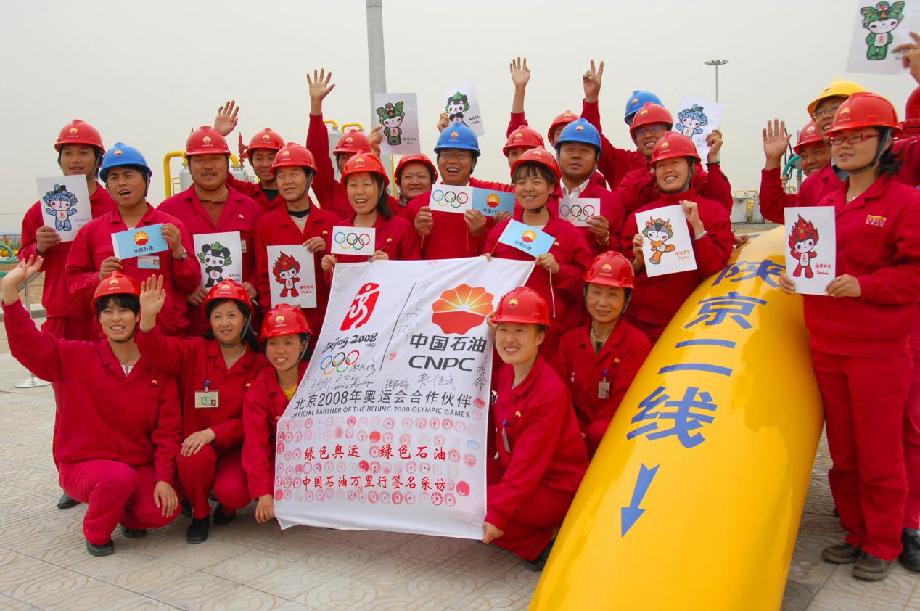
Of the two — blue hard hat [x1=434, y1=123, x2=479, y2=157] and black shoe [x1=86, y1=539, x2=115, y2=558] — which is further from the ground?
blue hard hat [x1=434, y1=123, x2=479, y2=157]

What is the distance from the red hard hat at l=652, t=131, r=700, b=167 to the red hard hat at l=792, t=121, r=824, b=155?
844 mm

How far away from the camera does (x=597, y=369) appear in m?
4.44

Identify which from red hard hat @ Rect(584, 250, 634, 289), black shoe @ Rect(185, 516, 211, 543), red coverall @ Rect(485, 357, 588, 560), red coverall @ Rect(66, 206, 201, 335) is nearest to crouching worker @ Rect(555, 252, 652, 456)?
red hard hat @ Rect(584, 250, 634, 289)

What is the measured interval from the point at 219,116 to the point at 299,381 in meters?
2.93

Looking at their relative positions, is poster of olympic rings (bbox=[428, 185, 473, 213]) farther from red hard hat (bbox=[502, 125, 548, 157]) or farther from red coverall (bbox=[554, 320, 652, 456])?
red coverall (bbox=[554, 320, 652, 456])

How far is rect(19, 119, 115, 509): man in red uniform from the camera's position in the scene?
5.34 meters

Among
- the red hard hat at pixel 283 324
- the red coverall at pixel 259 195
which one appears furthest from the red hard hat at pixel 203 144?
the red hard hat at pixel 283 324

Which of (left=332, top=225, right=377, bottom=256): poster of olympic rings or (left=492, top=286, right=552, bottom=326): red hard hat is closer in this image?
(left=492, top=286, right=552, bottom=326): red hard hat

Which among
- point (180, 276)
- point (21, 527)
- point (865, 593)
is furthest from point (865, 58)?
point (21, 527)

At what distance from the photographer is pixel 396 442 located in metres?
4.10

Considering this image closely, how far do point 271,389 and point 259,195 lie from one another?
7.67ft

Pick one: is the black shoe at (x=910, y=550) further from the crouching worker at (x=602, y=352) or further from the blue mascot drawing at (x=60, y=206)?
the blue mascot drawing at (x=60, y=206)

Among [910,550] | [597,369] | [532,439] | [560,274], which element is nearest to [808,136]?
[560,274]

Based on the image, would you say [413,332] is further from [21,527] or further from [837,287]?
[21,527]
